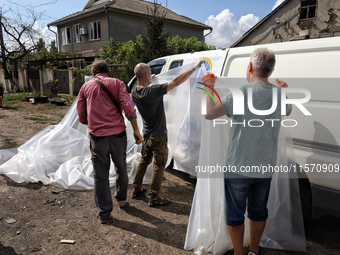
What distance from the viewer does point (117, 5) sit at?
19203mm

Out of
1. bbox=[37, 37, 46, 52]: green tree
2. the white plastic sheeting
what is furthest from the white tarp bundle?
bbox=[37, 37, 46, 52]: green tree

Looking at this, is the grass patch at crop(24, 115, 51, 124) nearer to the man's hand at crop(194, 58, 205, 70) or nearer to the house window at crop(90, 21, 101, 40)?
the man's hand at crop(194, 58, 205, 70)

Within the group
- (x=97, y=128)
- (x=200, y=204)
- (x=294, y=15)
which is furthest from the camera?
(x=294, y=15)

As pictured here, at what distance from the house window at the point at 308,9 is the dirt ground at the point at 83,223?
13.7 metres

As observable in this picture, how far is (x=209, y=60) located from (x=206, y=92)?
1.82m

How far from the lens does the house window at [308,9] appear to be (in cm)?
1366

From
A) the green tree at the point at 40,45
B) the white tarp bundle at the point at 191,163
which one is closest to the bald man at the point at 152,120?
the white tarp bundle at the point at 191,163

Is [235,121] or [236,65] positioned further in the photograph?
[236,65]

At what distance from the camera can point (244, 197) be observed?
2301 millimetres

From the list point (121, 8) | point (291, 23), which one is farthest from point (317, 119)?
point (121, 8)

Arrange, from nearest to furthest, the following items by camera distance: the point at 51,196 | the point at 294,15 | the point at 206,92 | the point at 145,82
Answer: the point at 206,92
the point at 145,82
the point at 51,196
the point at 294,15

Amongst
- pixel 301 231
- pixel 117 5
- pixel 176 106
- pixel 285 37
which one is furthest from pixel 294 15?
pixel 301 231

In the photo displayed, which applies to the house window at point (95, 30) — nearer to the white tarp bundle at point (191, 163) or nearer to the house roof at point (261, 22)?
the house roof at point (261, 22)

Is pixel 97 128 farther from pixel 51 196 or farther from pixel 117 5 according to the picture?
pixel 117 5
